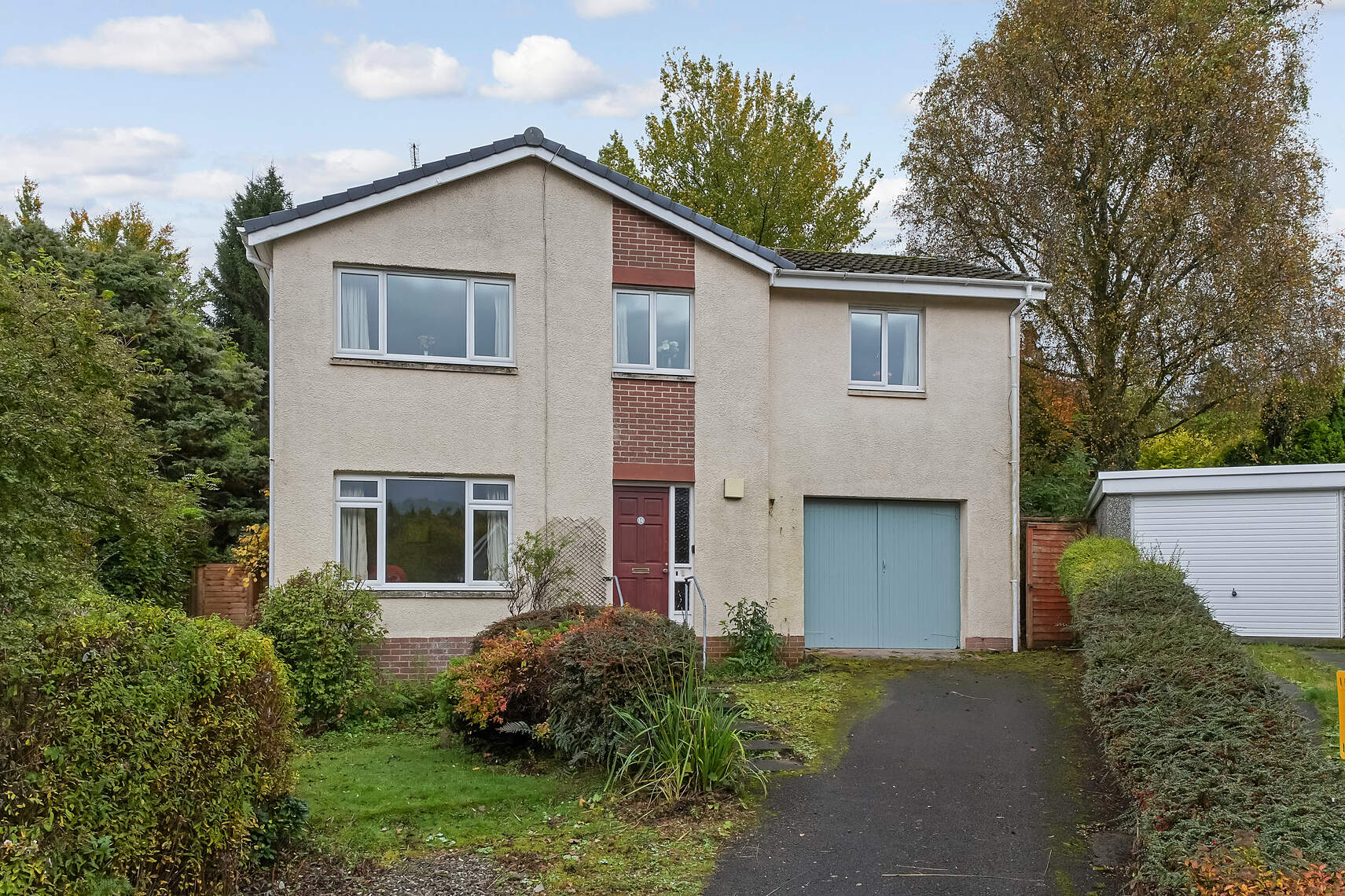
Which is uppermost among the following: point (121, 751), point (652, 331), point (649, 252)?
point (649, 252)

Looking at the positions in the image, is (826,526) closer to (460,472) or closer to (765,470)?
(765,470)

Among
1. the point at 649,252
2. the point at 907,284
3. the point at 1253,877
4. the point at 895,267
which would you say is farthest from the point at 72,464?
the point at 895,267

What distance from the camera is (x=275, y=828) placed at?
6535 mm

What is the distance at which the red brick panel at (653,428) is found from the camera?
554 inches

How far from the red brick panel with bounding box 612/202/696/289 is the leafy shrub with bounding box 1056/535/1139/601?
629 cm

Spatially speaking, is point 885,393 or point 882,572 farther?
point 882,572

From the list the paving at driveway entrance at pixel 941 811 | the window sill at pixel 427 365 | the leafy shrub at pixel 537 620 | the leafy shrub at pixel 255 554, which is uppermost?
the window sill at pixel 427 365

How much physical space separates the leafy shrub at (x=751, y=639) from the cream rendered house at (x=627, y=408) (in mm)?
251

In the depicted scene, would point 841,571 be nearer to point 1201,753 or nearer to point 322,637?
point 322,637

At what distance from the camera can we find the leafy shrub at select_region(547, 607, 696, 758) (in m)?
8.57

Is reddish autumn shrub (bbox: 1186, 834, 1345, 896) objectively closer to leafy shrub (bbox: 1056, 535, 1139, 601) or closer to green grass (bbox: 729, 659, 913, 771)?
green grass (bbox: 729, 659, 913, 771)

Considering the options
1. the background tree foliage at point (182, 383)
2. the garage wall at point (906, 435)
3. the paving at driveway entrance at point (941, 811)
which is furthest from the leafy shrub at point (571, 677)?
the background tree foliage at point (182, 383)

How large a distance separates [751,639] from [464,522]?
13.5ft

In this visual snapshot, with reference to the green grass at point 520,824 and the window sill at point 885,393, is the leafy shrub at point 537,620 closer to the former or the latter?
the green grass at point 520,824
